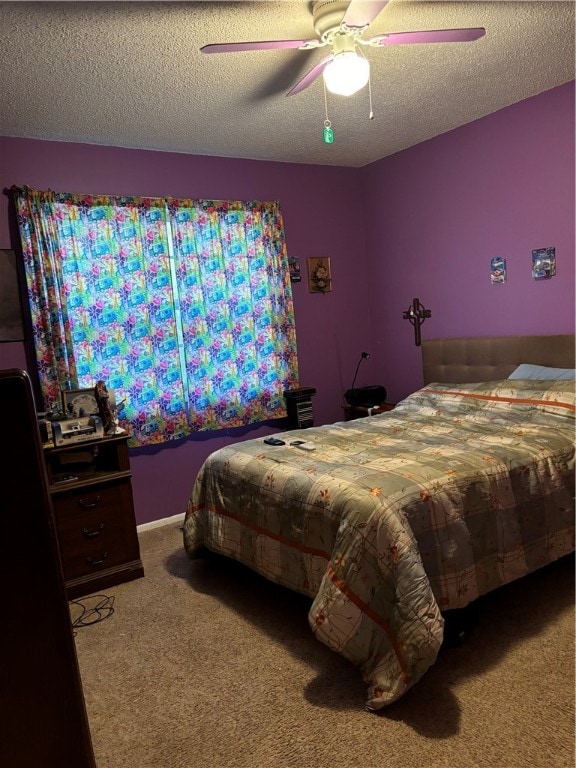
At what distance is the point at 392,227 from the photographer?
4.64 m

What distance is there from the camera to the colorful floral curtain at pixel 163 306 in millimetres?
3471

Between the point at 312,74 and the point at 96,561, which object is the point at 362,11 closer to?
the point at 312,74

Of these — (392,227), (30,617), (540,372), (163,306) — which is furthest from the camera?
(392,227)

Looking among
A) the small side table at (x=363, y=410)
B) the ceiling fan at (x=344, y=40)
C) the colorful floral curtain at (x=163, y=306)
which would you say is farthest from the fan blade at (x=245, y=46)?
the small side table at (x=363, y=410)

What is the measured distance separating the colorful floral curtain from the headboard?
113 centimetres

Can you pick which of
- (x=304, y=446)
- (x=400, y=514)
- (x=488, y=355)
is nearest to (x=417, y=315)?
(x=488, y=355)

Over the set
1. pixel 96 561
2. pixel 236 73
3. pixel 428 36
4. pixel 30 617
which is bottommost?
pixel 96 561

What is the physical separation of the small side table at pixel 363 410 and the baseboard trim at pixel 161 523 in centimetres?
156

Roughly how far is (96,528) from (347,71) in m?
2.60

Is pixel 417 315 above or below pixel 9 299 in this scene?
below

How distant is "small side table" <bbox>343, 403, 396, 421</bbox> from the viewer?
4367 millimetres

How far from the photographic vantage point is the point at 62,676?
807 millimetres

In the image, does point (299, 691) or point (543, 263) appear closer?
point (299, 691)

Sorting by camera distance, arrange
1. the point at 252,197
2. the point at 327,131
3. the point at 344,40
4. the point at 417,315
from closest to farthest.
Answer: the point at 344,40
the point at 327,131
the point at 252,197
the point at 417,315
